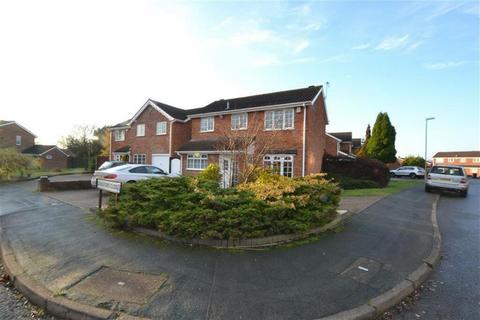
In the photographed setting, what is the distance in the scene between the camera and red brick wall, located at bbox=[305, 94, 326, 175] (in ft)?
56.3

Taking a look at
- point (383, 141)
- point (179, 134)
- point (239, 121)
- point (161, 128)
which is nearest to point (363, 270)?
point (239, 121)

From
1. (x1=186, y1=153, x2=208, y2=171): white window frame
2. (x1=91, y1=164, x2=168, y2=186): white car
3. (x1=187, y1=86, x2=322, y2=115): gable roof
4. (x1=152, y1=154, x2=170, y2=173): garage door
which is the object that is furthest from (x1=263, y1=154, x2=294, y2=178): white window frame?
(x1=152, y1=154, x2=170, y2=173): garage door

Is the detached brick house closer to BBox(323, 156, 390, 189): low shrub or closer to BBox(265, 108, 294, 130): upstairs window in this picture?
BBox(265, 108, 294, 130): upstairs window

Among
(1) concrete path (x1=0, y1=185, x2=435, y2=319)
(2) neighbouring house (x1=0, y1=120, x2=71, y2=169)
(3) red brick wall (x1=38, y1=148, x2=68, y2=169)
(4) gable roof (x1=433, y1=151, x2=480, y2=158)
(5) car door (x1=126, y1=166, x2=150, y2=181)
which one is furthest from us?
(4) gable roof (x1=433, y1=151, x2=480, y2=158)

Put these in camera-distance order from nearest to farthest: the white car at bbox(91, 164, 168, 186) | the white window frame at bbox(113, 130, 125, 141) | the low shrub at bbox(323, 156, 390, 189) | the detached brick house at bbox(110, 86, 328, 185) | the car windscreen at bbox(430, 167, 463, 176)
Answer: the white car at bbox(91, 164, 168, 186) → the car windscreen at bbox(430, 167, 463, 176) → the detached brick house at bbox(110, 86, 328, 185) → the low shrub at bbox(323, 156, 390, 189) → the white window frame at bbox(113, 130, 125, 141)

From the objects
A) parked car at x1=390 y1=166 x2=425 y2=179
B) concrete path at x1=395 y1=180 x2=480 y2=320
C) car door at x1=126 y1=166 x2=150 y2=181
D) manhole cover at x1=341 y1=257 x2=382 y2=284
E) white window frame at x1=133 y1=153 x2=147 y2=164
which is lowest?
concrete path at x1=395 y1=180 x2=480 y2=320

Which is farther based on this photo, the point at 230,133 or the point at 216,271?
the point at 230,133

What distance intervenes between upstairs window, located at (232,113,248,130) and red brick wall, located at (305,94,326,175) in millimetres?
4919

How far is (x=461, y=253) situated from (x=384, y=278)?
9.36 ft

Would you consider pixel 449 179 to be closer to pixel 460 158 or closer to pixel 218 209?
pixel 218 209

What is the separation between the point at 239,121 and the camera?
20.1 meters

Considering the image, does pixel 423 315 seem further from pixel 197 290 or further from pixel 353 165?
pixel 353 165

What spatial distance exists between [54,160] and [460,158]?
10190 cm

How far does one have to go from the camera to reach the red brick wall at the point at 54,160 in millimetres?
43750
